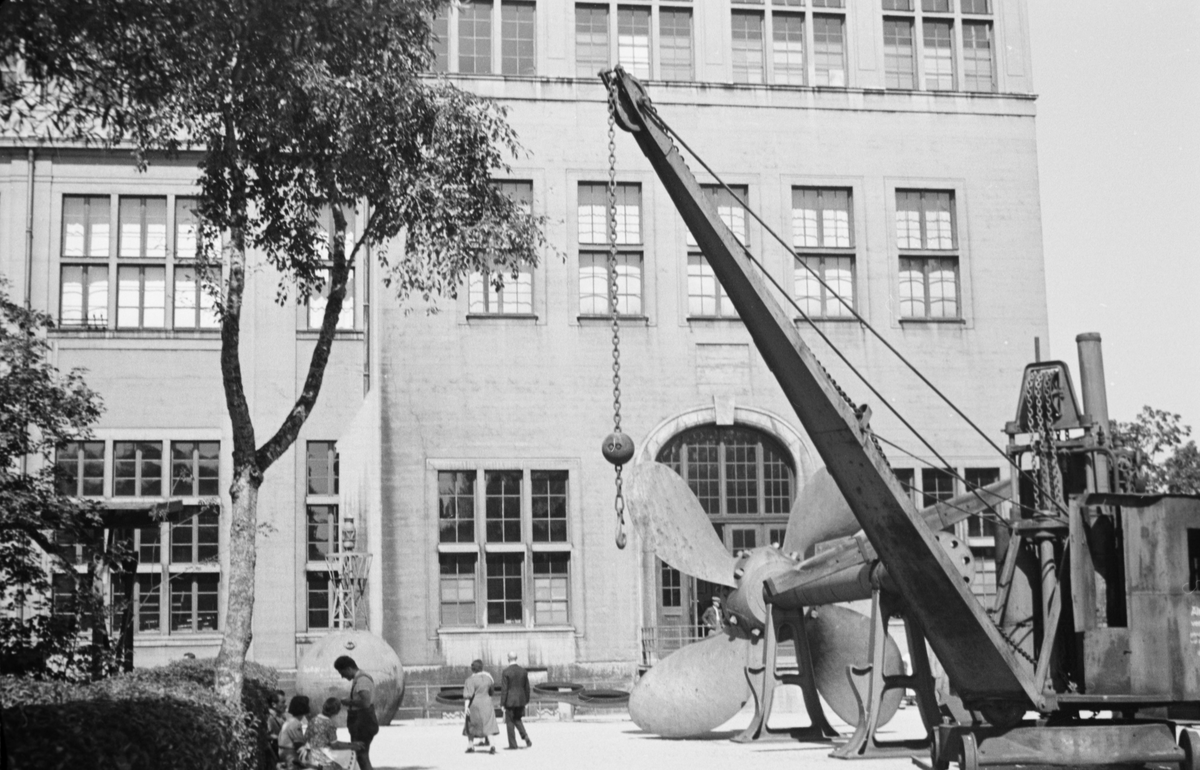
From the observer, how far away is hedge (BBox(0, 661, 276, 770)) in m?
9.19

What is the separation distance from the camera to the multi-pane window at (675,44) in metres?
33.5

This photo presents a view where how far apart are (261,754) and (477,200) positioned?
6.31m

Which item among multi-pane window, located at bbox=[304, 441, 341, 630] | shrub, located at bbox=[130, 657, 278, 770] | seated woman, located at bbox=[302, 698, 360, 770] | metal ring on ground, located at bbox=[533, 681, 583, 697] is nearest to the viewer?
seated woman, located at bbox=[302, 698, 360, 770]

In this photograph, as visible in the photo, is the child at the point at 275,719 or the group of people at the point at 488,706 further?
the group of people at the point at 488,706

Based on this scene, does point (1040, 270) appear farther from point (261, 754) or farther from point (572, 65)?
point (261, 754)

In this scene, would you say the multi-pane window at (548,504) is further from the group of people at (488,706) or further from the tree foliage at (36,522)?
the tree foliage at (36,522)

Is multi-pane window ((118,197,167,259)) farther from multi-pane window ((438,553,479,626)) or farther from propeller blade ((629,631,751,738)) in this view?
propeller blade ((629,631,751,738))

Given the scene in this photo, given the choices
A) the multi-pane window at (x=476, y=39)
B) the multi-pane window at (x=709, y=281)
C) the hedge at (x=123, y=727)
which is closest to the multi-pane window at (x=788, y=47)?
the multi-pane window at (x=709, y=281)

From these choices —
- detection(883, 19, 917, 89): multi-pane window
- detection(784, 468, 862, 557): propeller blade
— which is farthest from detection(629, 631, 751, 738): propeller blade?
detection(883, 19, 917, 89): multi-pane window

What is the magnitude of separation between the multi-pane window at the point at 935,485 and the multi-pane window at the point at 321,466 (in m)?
12.0

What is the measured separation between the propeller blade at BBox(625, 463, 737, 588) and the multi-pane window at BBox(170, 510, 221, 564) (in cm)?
1133

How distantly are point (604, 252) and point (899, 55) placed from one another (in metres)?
8.09

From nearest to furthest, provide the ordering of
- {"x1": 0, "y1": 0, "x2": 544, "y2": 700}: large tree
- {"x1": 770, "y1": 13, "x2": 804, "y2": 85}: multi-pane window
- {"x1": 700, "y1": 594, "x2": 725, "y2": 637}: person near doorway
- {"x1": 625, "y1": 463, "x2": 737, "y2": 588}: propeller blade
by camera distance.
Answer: {"x1": 0, "y1": 0, "x2": 544, "y2": 700}: large tree
{"x1": 625, "y1": 463, "x2": 737, "y2": 588}: propeller blade
{"x1": 700, "y1": 594, "x2": 725, "y2": 637}: person near doorway
{"x1": 770, "y1": 13, "x2": 804, "y2": 85}: multi-pane window

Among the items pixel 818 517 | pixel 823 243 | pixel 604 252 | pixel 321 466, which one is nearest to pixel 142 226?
pixel 321 466
